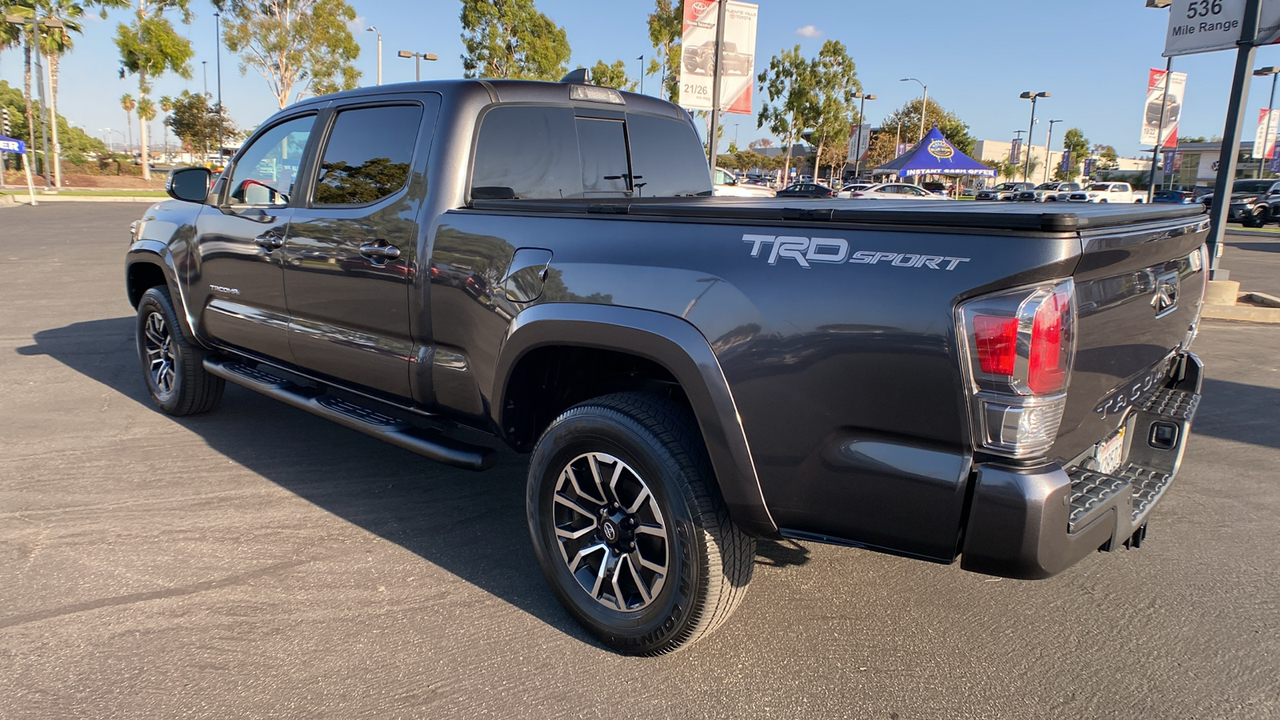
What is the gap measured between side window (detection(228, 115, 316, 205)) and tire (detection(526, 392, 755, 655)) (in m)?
2.28

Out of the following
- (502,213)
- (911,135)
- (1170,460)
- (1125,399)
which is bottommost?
(1170,460)

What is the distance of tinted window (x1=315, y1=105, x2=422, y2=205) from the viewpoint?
12.0ft

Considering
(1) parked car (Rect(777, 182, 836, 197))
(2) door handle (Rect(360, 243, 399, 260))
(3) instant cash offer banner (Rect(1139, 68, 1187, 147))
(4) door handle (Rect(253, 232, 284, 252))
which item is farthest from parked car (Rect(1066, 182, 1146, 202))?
(2) door handle (Rect(360, 243, 399, 260))

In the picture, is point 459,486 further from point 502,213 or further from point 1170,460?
point 1170,460

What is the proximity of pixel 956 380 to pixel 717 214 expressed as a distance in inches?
33.8

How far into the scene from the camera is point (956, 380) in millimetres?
2107

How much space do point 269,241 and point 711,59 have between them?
749 centimetres

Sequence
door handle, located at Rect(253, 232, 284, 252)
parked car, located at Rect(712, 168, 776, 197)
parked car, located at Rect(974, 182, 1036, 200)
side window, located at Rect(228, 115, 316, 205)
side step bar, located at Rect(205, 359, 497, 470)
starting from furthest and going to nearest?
parked car, located at Rect(974, 182, 1036, 200), parked car, located at Rect(712, 168, 776, 197), side window, located at Rect(228, 115, 316, 205), door handle, located at Rect(253, 232, 284, 252), side step bar, located at Rect(205, 359, 497, 470)

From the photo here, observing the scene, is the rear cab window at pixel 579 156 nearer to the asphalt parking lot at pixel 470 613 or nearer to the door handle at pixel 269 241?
the door handle at pixel 269 241

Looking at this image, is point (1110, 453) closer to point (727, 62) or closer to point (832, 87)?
point (727, 62)

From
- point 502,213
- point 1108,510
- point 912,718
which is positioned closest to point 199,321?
point 502,213

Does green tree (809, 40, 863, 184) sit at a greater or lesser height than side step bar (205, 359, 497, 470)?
greater

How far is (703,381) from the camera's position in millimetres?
2516

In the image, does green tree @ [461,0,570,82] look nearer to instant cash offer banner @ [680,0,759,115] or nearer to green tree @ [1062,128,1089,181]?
instant cash offer banner @ [680,0,759,115]
